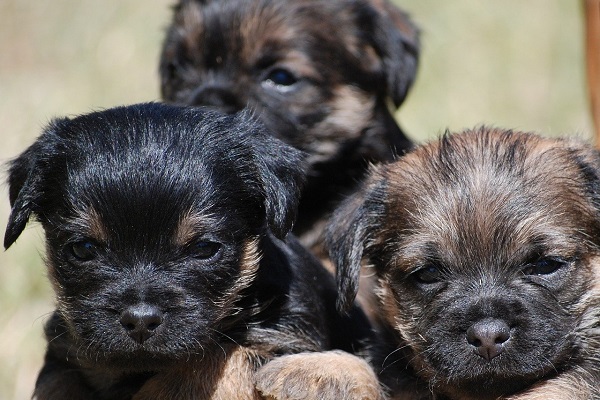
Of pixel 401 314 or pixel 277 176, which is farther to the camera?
pixel 401 314

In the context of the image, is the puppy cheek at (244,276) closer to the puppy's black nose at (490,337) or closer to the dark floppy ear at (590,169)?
the puppy's black nose at (490,337)

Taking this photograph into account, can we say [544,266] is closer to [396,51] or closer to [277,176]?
[277,176]

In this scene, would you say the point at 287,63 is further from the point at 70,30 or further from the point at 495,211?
the point at 70,30

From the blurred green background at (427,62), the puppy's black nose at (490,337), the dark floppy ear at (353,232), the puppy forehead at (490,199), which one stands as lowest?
the blurred green background at (427,62)

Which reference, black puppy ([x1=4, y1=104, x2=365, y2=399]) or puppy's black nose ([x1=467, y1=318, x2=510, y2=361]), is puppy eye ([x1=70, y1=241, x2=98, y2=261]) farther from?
puppy's black nose ([x1=467, y1=318, x2=510, y2=361])

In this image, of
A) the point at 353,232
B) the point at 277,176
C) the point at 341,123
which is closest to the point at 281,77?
the point at 341,123

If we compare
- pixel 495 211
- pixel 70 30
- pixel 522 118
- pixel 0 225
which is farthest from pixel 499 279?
pixel 70 30

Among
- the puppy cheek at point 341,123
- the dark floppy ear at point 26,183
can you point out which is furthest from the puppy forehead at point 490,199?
the dark floppy ear at point 26,183

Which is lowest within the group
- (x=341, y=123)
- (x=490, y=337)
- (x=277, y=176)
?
(x=341, y=123)
